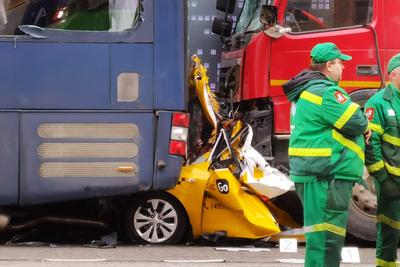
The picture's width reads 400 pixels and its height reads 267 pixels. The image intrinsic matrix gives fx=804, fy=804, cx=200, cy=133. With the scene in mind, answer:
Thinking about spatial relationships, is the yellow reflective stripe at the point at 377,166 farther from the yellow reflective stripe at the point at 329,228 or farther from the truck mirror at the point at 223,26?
the truck mirror at the point at 223,26

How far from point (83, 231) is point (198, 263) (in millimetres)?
1872

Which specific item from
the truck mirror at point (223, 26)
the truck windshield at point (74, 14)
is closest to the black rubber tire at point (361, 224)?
the truck mirror at point (223, 26)

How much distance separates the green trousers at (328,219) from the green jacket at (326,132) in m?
0.07

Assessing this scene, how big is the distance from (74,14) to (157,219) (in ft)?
6.71

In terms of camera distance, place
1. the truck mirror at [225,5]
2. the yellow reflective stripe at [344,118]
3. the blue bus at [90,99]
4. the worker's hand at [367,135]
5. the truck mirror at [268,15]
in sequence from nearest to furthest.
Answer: the yellow reflective stripe at [344,118] < the worker's hand at [367,135] < the blue bus at [90,99] < the truck mirror at [268,15] < the truck mirror at [225,5]

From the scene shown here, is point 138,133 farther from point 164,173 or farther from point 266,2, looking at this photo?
point 266,2

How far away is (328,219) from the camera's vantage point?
16.8 feet

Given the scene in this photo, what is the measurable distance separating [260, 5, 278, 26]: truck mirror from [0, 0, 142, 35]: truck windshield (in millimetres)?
1237

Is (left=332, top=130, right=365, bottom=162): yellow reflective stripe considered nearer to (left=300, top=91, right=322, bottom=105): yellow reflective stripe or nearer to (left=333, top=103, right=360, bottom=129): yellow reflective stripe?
(left=333, top=103, right=360, bottom=129): yellow reflective stripe

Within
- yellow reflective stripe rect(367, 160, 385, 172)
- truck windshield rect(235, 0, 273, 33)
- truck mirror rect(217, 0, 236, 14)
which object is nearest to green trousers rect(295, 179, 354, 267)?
yellow reflective stripe rect(367, 160, 385, 172)

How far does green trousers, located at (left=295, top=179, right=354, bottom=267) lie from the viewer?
16.8 ft

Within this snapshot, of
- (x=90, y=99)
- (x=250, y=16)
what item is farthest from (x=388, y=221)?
(x=250, y=16)

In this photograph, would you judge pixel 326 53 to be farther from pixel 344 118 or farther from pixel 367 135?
pixel 367 135

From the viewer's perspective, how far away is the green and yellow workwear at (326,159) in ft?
16.6
